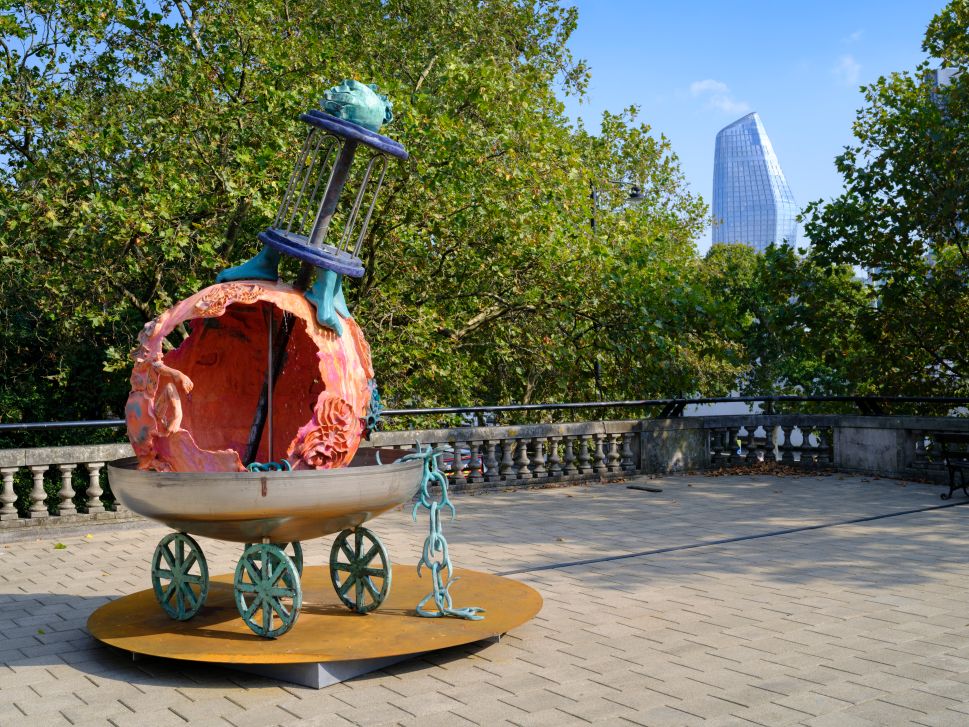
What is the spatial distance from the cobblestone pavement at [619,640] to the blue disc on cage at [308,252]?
106 inches

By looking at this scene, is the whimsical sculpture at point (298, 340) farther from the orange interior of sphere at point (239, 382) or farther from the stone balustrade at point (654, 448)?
the stone balustrade at point (654, 448)

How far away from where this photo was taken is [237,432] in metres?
8.08

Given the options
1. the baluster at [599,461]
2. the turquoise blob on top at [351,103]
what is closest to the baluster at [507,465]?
the baluster at [599,461]

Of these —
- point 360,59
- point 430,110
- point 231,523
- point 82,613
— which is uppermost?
point 360,59

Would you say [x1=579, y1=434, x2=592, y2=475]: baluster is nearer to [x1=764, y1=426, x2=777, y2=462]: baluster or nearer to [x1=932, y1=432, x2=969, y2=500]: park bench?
[x1=764, y1=426, x2=777, y2=462]: baluster

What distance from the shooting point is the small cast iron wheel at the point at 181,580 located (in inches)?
275

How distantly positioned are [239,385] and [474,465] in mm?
7158

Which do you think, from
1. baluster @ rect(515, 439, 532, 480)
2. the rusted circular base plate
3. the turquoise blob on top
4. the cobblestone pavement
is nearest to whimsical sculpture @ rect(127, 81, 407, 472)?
the turquoise blob on top

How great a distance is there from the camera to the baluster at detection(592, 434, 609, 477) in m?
15.9

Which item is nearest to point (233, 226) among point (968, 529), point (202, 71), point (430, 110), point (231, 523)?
point (202, 71)

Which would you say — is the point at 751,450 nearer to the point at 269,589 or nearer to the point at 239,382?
the point at 239,382

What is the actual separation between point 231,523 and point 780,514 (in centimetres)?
819

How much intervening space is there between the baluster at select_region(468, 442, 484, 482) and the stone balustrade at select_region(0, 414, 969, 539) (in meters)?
0.02

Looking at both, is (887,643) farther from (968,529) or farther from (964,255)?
(964,255)
